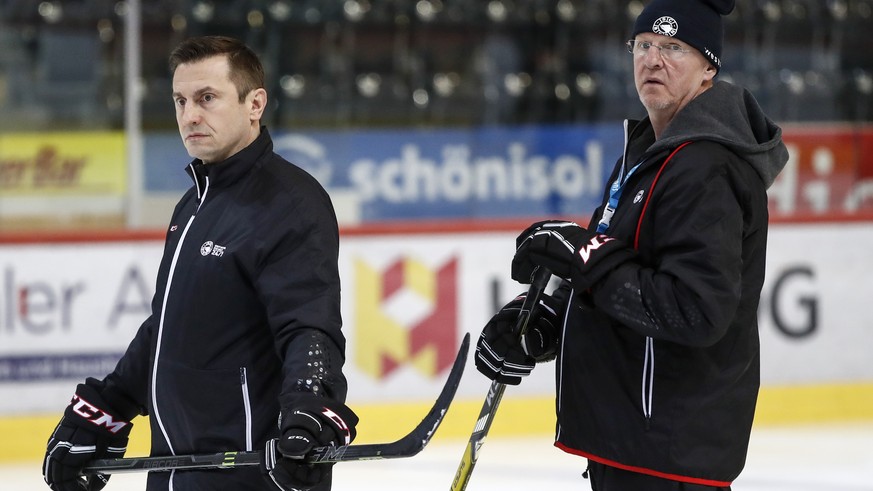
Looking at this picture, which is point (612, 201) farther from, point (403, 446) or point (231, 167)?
point (231, 167)

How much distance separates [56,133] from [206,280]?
13.8 feet

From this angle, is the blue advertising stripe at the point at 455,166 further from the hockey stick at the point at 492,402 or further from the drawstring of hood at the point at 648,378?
the drawstring of hood at the point at 648,378

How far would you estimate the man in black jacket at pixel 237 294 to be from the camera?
2.07 metres

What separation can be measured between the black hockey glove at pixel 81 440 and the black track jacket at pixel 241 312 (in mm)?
220

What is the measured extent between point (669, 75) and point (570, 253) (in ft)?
1.12

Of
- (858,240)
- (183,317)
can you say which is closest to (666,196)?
(183,317)

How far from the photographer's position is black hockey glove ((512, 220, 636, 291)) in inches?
79.7

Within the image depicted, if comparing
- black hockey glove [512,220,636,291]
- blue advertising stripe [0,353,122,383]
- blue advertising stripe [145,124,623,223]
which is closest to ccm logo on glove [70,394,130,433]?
black hockey glove [512,220,636,291]

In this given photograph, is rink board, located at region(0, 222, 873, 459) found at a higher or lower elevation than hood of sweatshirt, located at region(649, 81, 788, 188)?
lower

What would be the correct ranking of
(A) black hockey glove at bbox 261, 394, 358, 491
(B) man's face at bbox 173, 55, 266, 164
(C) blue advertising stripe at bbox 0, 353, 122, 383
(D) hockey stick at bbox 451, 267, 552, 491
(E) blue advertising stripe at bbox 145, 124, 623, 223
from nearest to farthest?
1. (A) black hockey glove at bbox 261, 394, 358, 491
2. (B) man's face at bbox 173, 55, 266, 164
3. (D) hockey stick at bbox 451, 267, 552, 491
4. (C) blue advertising stripe at bbox 0, 353, 122, 383
5. (E) blue advertising stripe at bbox 145, 124, 623, 223

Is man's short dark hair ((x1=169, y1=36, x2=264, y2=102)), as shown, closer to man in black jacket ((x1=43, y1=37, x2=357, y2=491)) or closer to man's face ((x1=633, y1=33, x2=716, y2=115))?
man in black jacket ((x1=43, y1=37, x2=357, y2=491))

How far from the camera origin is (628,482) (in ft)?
6.97

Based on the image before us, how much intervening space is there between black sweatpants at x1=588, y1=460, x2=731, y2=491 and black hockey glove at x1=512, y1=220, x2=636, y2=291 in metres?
0.33

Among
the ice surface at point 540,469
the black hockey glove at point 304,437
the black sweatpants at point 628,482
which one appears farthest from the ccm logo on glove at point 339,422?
the ice surface at point 540,469
